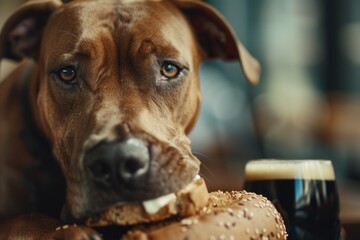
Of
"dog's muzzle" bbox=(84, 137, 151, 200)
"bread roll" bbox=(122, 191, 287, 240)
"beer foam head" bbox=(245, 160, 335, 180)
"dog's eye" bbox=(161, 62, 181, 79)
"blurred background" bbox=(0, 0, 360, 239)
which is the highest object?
"dog's eye" bbox=(161, 62, 181, 79)

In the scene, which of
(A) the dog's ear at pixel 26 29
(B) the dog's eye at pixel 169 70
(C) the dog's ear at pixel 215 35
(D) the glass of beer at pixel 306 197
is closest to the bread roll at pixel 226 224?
(D) the glass of beer at pixel 306 197

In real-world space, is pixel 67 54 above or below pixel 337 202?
above

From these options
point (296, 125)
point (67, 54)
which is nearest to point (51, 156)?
point (67, 54)

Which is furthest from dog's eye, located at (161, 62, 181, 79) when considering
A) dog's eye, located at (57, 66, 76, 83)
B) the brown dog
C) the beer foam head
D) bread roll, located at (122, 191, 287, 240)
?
bread roll, located at (122, 191, 287, 240)

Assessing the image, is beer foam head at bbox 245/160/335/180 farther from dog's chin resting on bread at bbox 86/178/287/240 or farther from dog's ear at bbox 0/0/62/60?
dog's ear at bbox 0/0/62/60

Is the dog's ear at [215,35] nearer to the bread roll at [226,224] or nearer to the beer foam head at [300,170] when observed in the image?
the beer foam head at [300,170]

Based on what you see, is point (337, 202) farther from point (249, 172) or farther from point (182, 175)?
point (182, 175)

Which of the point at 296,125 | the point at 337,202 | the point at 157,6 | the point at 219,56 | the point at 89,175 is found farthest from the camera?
the point at 296,125
